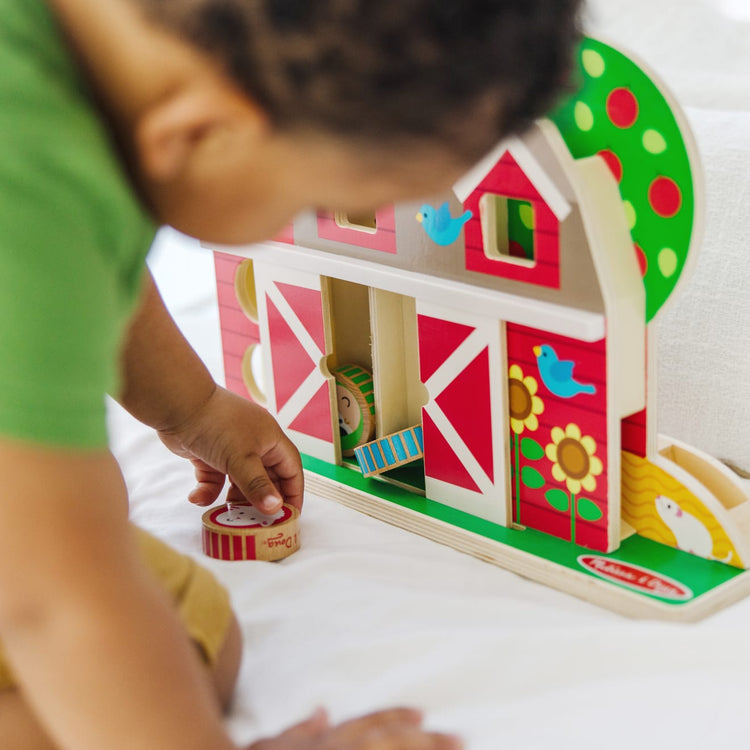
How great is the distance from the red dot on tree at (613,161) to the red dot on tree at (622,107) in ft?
0.07

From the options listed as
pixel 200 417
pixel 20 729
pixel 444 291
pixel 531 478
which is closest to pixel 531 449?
pixel 531 478

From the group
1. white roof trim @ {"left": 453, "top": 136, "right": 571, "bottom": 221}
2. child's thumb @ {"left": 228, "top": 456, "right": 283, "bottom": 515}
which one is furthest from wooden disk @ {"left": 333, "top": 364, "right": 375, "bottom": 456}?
white roof trim @ {"left": 453, "top": 136, "right": 571, "bottom": 221}

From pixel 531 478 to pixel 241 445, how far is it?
0.22 meters

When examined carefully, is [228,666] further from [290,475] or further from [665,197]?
[665,197]

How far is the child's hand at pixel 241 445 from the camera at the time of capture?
840 millimetres

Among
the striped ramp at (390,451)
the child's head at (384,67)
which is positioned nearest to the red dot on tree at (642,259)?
the striped ramp at (390,451)

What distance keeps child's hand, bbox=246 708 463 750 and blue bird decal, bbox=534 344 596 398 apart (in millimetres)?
274

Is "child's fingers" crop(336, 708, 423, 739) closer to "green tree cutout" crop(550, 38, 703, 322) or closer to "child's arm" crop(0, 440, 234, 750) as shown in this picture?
"child's arm" crop(0, 440, 234, 750)

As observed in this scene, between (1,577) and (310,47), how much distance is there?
0.24 metres

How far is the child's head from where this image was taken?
0.39 m

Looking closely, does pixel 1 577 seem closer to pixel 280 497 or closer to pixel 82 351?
pixel 82 351

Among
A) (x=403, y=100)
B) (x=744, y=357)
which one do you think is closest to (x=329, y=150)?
(x=403, y=100)

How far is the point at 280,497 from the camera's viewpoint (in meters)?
0.85

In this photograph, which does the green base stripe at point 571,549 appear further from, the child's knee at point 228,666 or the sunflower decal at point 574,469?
the child's knee at point 228,666
